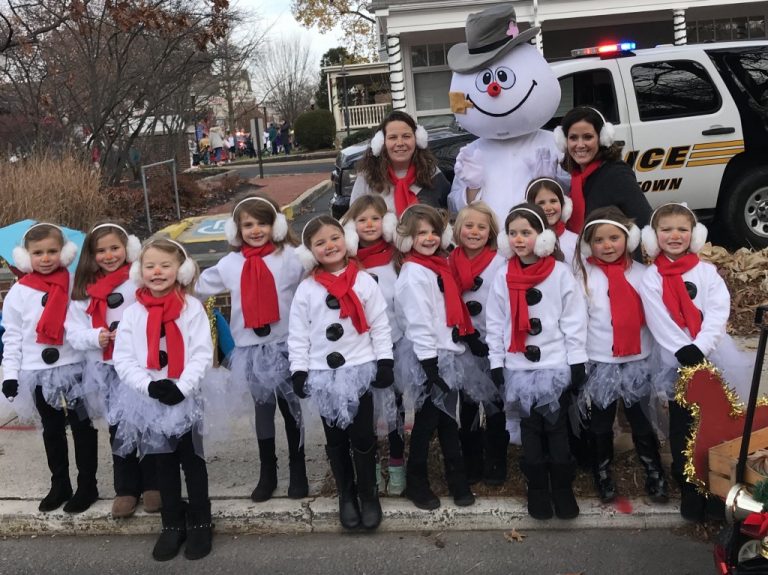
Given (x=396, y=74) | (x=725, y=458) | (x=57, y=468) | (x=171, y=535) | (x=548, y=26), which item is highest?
(x=548, y=26)

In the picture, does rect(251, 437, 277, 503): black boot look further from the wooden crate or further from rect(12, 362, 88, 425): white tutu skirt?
the wooden crate

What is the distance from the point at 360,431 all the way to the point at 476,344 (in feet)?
2.21

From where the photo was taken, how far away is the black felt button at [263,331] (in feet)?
12.9

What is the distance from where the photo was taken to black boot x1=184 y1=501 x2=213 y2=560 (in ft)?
12.4

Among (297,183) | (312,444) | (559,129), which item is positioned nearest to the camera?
(559,129)

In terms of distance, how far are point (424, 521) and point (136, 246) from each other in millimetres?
1926

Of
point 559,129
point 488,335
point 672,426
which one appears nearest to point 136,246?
point 488,335

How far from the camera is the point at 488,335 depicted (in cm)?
372

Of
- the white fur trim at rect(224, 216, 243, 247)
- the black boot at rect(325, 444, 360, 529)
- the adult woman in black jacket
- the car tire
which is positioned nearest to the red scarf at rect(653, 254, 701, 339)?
the adult woman in black jacket

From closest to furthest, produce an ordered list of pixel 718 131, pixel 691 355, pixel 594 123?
pixel 691 355
pixel 594 123
pixel 718 131

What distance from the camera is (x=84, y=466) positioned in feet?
13.6

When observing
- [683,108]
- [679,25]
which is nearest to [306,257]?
[683,108]

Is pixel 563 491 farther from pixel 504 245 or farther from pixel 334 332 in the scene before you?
pixel 334 332

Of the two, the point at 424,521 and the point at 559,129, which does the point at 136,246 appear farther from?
the point at 559,129
